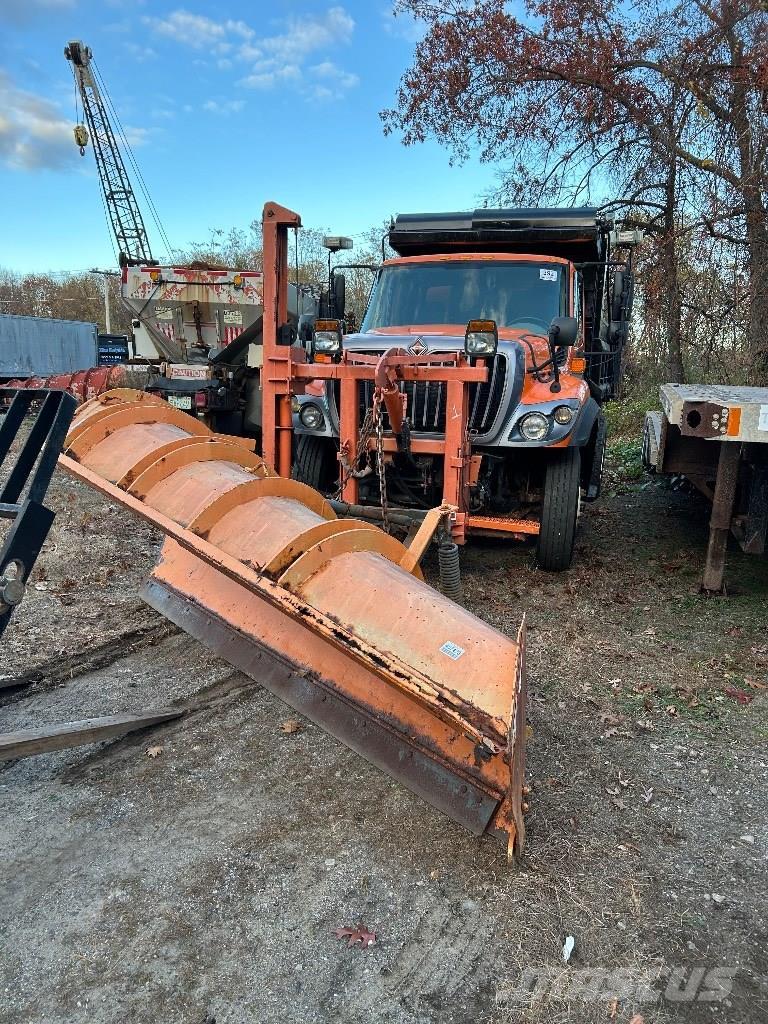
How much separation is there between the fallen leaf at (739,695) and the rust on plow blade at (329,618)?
6.31ft

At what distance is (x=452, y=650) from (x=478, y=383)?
2983mm

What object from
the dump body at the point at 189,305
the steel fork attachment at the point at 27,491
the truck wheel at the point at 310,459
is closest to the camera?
the steel fork attachment at the point at 27,491

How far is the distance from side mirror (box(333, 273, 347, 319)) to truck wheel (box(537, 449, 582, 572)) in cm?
269

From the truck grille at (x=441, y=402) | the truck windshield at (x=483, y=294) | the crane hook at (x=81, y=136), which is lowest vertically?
the truck grille at (x=441, y=402)

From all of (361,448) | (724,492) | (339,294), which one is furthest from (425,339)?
(724,492)

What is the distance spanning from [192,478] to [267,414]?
6.49ft

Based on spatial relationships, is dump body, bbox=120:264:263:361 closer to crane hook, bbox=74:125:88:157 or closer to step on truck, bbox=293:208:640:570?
step on truck, bbox=293:208:640:570

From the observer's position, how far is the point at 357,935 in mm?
2271

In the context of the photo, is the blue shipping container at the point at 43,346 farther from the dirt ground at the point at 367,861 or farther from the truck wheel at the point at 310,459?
the dirt ground at the point at 367,861

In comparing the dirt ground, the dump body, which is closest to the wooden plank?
the dirt ground

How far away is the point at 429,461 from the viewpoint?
5266mm

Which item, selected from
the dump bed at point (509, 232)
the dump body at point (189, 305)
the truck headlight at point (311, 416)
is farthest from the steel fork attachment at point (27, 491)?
the dump body at point (189, 305)

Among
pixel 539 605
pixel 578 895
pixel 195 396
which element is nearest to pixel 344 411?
pixel 539 605

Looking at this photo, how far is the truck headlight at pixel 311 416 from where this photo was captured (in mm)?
5785
